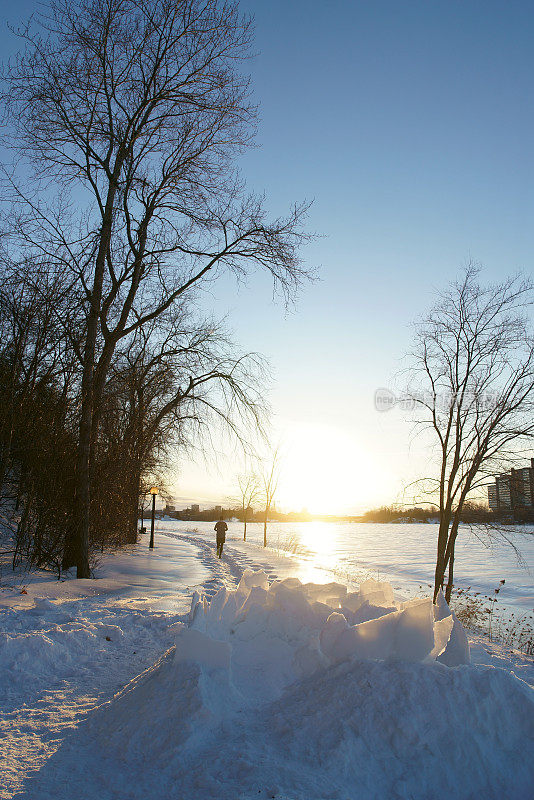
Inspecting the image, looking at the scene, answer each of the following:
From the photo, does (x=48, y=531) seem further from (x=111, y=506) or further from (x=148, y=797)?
(x=148, y=797)

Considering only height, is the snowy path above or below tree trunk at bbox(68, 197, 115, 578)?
below

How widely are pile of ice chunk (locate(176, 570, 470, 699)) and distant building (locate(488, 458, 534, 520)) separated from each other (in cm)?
1005

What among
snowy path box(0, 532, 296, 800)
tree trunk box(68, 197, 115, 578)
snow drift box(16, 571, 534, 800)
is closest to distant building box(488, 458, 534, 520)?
snowy path box(0, 532, 296, 800)

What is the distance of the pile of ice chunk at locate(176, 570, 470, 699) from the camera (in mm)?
2865

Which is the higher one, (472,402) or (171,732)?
(472,402)

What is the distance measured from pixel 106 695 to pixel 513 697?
8.90 feet

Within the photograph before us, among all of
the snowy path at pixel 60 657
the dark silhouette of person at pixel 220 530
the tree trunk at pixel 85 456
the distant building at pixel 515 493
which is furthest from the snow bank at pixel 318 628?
the dark silhouette of person at pixel 220 530

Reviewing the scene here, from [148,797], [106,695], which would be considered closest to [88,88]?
[106,695]

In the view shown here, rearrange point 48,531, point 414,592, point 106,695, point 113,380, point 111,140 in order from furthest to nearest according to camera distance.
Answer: point 414,592, point 113,380, point 111,140, point 48,531, point 106,695

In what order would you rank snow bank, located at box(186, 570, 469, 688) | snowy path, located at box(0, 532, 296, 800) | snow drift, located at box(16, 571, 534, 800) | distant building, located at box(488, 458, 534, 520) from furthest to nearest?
distant building, located at box(488, 458, 534, 520)
snow bank, located at box(186, 570, 469, 688)
snowy path, located at box(0, 532, 296, 800)
snow drift, located at box(16, 571, 534, 800)

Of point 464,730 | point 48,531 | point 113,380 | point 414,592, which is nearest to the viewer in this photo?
point 464,730

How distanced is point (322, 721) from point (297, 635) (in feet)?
2.65

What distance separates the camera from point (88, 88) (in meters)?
10.0

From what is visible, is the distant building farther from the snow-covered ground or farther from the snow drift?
the snow drift
